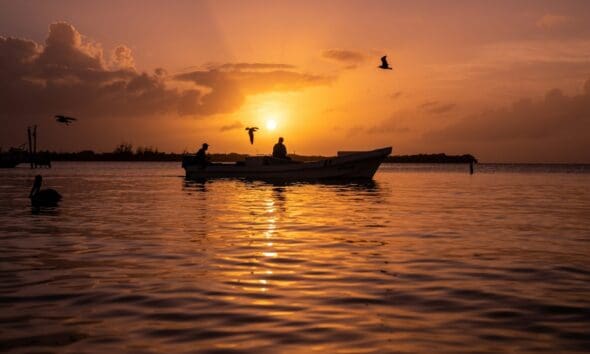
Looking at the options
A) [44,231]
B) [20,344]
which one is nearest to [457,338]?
[20,344]

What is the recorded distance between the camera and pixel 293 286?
28.6 ft

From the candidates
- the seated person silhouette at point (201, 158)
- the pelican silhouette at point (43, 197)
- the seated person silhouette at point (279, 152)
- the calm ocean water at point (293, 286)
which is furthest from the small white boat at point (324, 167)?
the calm ocean water at point (293, 286)

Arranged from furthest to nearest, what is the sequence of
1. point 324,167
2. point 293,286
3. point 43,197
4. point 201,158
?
point 201,158
point 324,167
point 43,197
point 293,286

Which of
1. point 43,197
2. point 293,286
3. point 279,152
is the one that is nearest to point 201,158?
point 279,152

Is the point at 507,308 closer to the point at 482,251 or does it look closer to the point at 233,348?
the point at 233,348

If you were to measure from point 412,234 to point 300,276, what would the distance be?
20.6 feet

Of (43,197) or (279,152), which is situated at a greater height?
(279,152)

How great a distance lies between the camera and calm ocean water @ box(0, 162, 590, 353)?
6.12m

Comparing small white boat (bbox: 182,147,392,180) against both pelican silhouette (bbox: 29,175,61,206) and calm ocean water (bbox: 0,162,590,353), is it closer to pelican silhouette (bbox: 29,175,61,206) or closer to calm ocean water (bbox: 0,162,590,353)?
pelican silhouette (bbox: 29,175,61,206)

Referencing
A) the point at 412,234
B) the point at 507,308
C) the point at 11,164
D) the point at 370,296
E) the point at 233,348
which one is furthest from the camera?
the point at 11,164

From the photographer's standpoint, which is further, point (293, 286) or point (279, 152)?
point (279, 152)

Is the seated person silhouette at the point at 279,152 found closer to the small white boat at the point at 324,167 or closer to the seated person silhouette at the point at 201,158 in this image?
the small white boat at the point at 324,167

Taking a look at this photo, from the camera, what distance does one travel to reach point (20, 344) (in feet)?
19.3

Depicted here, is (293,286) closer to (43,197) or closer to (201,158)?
(43,197)
